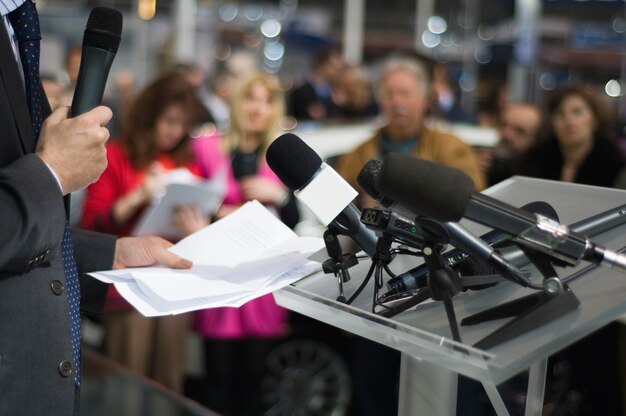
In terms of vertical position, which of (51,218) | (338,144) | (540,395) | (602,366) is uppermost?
(51,218)

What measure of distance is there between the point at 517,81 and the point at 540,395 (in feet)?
45.8

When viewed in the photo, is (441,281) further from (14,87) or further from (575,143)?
(575,143)

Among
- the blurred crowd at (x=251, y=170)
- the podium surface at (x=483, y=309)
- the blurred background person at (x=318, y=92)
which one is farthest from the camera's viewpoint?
the blurred background person at (x=318, y=92)

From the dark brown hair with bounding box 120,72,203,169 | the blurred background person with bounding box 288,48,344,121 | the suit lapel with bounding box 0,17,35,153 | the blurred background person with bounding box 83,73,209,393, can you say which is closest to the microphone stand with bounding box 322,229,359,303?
the suit lapel with bounding box 0,17,35,153

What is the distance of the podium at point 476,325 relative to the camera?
118cm

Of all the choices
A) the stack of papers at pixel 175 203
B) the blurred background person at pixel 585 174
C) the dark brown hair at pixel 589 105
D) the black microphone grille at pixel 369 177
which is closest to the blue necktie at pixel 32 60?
the black microphone grille at pixel 369 177

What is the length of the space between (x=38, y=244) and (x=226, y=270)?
43 centimetres

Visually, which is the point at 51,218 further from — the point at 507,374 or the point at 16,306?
the point at 507,374

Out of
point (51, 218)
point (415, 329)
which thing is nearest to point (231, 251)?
point (51, 218)

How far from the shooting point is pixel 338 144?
532 centimetres

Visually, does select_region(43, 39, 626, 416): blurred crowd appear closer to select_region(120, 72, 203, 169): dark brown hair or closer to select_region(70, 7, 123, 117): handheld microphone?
select_region(120, 72, 203, 169): dark brown hair

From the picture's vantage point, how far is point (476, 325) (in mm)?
1293

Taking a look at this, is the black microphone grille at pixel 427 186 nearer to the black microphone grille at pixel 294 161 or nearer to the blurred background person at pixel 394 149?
the black microphone grille at pixel 294 161

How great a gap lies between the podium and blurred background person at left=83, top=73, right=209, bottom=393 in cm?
256
